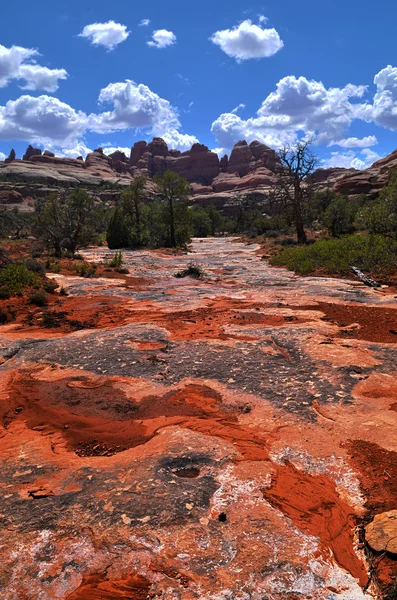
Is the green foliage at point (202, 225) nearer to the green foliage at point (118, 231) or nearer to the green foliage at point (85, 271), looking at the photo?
the green foliage at point (118, 231)

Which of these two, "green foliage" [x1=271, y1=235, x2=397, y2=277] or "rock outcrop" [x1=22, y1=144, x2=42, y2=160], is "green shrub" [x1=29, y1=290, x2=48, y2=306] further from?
"rock outcrop" [x1=22, y1=144, x2=42, y2=160]

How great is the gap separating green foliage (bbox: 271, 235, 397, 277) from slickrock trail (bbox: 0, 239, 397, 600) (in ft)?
26.1

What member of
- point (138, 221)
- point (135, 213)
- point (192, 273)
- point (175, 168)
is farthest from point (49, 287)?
point (175, 168)

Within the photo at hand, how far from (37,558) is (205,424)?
2.19 m

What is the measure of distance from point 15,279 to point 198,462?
447 inches

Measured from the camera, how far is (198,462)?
3551 millimetres

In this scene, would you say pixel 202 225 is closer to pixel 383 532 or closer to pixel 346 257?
pixel 346 257

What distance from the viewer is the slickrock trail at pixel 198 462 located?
238 centimetres

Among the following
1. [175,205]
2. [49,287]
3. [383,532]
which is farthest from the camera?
[175,205]

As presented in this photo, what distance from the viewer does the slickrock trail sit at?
93.6 inches

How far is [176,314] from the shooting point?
9430 millimetres

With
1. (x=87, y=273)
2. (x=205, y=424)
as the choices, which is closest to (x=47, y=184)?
(x=87, y=273)

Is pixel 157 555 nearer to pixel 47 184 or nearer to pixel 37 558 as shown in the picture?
pixel 37 558

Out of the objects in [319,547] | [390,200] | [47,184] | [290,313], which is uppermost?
[47,184]
